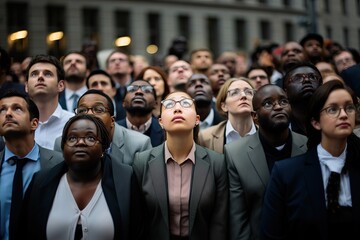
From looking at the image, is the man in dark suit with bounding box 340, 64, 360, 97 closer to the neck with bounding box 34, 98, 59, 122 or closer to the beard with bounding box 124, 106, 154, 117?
the beard with bounding box 124, 106, 154, 117

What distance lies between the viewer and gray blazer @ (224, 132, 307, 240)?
5875 millimetres

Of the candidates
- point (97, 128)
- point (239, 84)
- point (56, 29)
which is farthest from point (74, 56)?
point (56, 29)

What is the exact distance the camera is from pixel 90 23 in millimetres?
39625

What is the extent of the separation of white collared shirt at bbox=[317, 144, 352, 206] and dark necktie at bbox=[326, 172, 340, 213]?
0.14 feet

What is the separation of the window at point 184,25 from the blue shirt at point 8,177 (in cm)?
3821

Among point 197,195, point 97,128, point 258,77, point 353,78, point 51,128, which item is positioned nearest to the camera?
point 97,128

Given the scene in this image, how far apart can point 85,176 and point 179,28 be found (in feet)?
128

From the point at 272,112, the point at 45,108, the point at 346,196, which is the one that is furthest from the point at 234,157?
the point at 45,108

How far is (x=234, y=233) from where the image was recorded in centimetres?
589

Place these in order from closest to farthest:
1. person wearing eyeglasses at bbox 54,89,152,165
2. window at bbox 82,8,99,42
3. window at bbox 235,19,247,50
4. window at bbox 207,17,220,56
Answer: person wearing eyeglasses at bbox 54,89,152,165 → window at bbox 82,8,99,42 → window at bbox 207,17,220,56 → window at bbox 235,19,247,50

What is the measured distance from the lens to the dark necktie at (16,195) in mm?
5690

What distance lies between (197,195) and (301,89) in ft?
7.53

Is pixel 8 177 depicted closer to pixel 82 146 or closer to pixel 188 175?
pixel 82 146

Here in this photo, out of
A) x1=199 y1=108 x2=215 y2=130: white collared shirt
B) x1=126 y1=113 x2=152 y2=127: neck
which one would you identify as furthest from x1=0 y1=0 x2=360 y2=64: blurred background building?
x1=126 y1=113 x2=152 y2=127: neck
